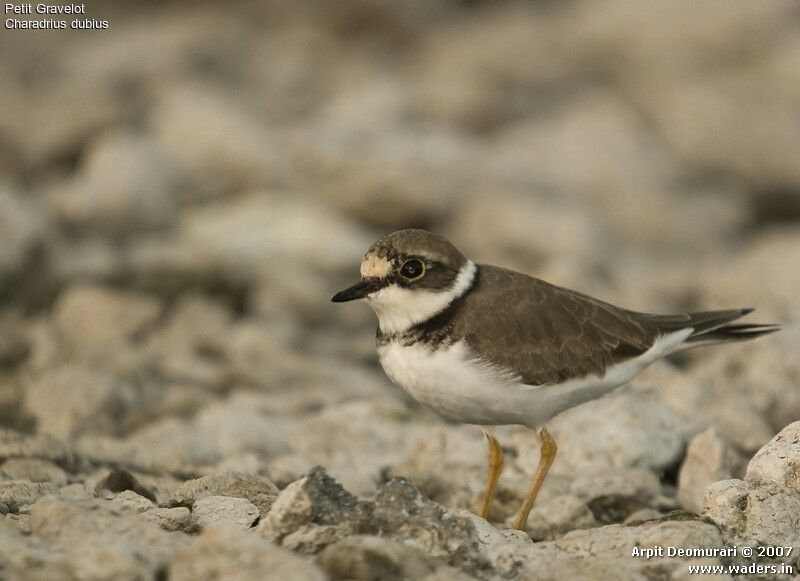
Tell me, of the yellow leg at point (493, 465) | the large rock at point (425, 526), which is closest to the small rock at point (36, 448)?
the yellow leg at point (493, 465)

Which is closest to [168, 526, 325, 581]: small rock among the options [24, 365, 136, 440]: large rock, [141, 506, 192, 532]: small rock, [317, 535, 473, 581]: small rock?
[317, 535, 473, 581]: small rock

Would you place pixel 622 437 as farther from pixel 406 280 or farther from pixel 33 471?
pixel 33 471

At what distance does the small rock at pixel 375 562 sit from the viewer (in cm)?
404

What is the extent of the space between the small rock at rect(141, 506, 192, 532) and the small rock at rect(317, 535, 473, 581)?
2.95 ft

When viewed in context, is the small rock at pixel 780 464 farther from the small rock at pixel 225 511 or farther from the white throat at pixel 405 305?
the small rock at pixel 225 511

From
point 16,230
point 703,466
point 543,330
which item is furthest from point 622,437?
point 16,230

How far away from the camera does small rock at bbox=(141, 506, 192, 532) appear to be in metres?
4.78

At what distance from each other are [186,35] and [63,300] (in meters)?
7.48

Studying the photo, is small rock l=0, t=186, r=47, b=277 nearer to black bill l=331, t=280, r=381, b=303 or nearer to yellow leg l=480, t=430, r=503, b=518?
black bill l=331, t=280, r=381, b=303

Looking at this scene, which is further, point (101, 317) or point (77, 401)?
point (101, 317)

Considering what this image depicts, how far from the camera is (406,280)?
5.77 metres

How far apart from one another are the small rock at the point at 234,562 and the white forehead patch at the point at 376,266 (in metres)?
2.06

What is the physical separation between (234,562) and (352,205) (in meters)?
7.98

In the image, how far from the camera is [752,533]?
4.85m
